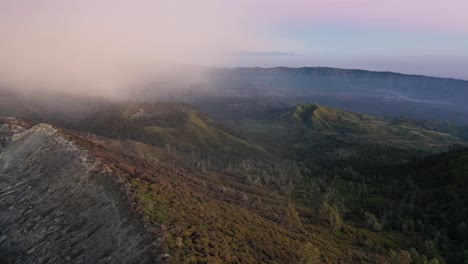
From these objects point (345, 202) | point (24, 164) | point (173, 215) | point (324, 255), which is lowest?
point (345, 202)

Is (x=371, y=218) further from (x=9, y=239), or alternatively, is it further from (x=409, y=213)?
(x=9, y=239)

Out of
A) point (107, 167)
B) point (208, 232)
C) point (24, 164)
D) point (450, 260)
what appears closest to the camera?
point (208, 232)

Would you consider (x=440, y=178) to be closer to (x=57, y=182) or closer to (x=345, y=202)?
(x=345, y=202)

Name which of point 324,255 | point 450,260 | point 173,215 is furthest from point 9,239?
point 450,260

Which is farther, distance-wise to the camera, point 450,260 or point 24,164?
point 450,260

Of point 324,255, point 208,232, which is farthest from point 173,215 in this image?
point 324,255

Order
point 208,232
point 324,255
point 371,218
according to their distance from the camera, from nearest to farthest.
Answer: point 208,232 → point 324,255 → point 371,218

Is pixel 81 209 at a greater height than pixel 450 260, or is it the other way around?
pixel 81 209
